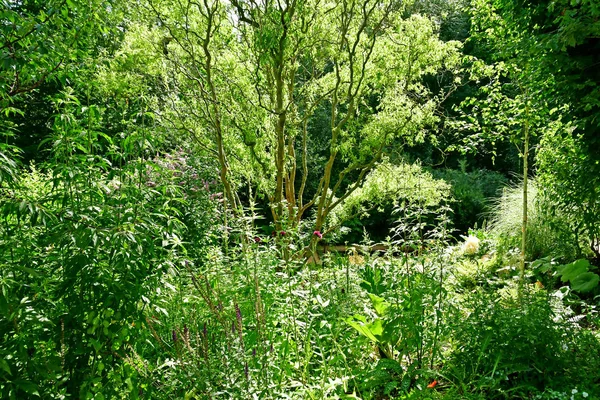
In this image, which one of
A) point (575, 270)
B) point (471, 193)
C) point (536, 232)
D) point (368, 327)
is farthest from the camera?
point (471, 193)

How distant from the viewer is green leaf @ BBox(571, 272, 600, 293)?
4.18 meters

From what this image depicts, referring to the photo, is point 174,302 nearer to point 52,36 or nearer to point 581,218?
point 52,36

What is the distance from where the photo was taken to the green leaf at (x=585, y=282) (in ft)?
13.7

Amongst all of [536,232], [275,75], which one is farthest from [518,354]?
[536,232]

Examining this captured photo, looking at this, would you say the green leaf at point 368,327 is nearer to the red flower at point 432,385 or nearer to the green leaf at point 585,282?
the red flower at point 432,385

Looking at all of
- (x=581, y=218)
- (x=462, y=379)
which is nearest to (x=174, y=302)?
(x=462, y=379)

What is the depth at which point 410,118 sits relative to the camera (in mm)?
5777

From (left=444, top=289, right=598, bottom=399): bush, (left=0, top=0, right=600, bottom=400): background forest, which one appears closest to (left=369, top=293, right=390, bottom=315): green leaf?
(left=0, top=0, right=600, bottom=400): background forest

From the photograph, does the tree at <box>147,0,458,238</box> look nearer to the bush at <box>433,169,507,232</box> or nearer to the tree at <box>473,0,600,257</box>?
the tree at <box>473,0,600,257</box>

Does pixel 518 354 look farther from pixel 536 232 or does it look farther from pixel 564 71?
pixel 536 232

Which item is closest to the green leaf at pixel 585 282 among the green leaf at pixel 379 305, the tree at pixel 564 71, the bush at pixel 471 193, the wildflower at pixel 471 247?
the tree at pixel 564 71

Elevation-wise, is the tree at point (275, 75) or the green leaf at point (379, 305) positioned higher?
the tree at point (275, 75)

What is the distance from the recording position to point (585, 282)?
14.0 feet

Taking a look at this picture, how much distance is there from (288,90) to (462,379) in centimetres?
439
